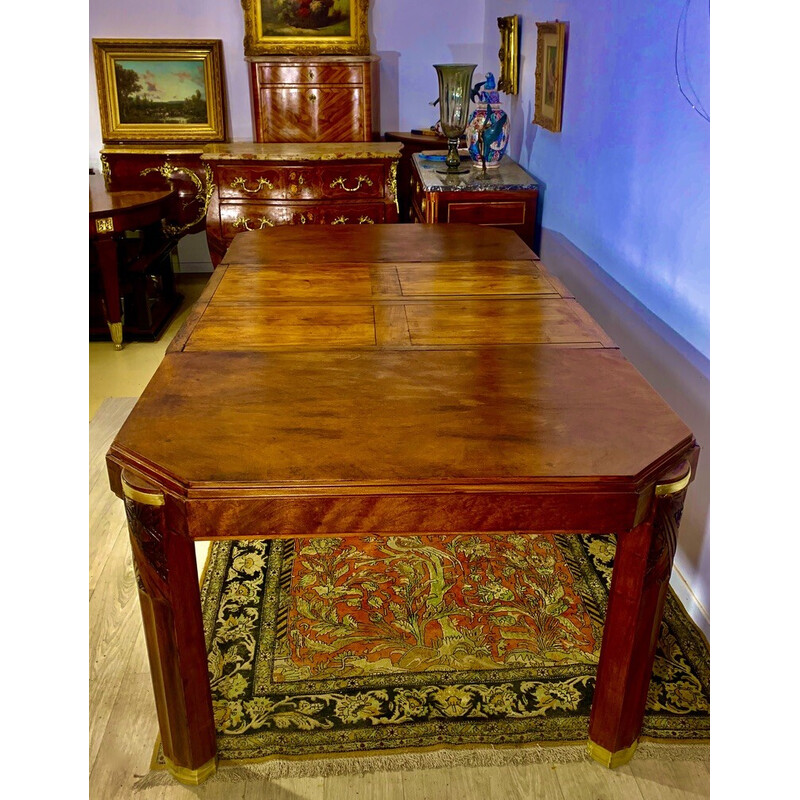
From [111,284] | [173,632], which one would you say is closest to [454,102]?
[111,284]

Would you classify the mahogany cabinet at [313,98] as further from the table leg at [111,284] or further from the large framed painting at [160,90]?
the table leg at [111,284]

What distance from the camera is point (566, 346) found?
2102mm

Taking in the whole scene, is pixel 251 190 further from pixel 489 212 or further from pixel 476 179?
pixel 489 212

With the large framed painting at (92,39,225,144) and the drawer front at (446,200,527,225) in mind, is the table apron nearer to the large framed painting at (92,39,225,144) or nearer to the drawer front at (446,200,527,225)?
the drawer front at (446,200,527,225)

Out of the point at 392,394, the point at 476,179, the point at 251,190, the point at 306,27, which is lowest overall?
the point at 392,394

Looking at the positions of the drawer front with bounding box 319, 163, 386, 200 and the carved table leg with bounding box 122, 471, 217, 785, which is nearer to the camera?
the carved table leg with bounding box 122, 471, 217, 785

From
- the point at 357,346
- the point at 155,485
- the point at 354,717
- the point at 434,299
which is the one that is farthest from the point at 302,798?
the point at 434,299

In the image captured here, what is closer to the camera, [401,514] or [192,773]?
[401,514]

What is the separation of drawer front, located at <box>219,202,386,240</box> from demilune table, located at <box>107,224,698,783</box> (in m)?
2.77

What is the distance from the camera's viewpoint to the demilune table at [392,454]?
1448mm

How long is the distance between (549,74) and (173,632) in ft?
11.5

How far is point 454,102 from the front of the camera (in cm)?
435

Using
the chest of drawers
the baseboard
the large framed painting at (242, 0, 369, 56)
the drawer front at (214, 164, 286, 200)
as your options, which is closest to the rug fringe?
the baseboard

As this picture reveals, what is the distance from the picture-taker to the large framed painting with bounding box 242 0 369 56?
5344 mm
